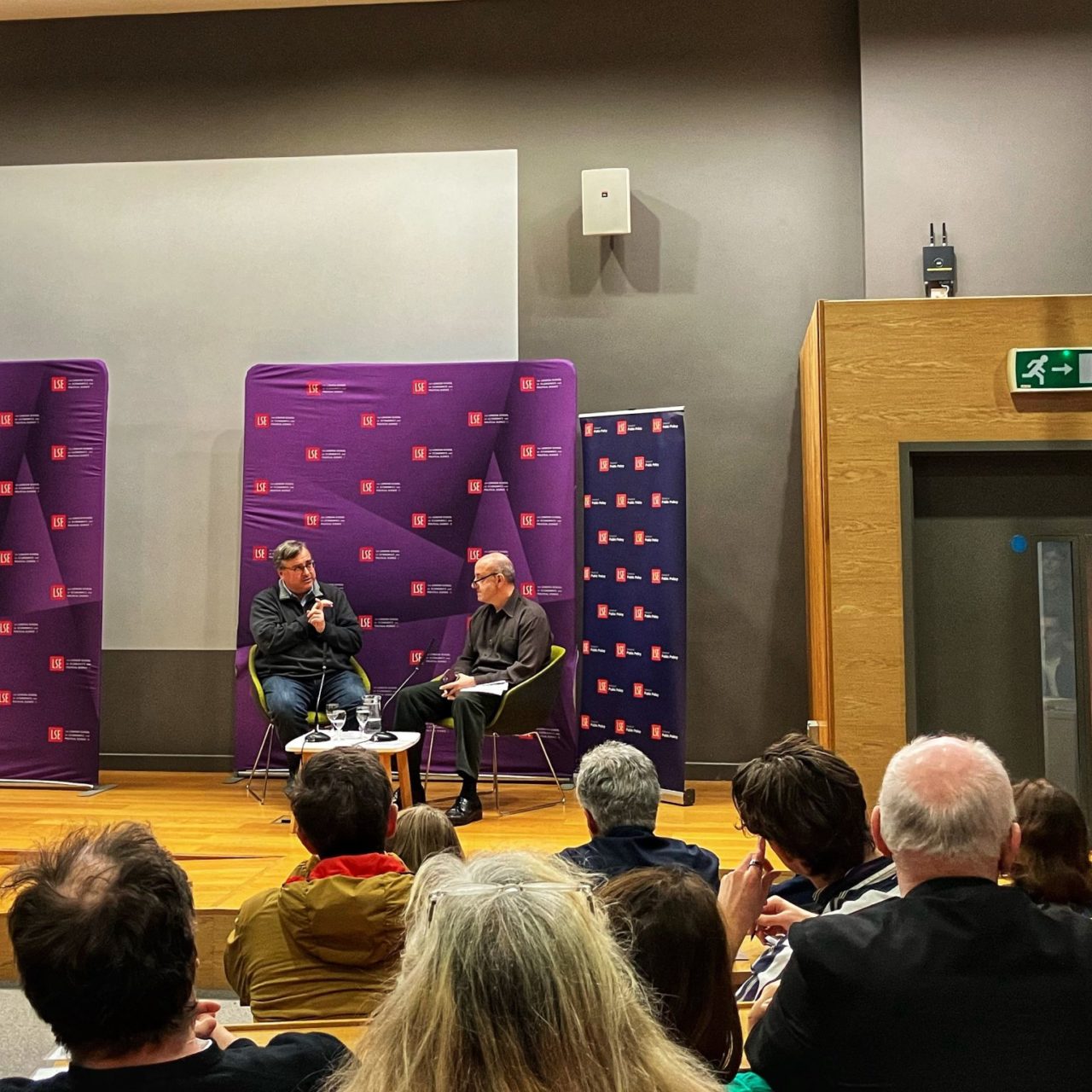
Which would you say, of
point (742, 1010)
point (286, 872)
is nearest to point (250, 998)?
point (742, 1010)

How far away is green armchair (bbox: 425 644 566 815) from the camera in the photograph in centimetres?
534

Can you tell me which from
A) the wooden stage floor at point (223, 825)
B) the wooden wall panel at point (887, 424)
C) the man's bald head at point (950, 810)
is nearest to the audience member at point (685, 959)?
the man's bald head at point (950, 810)

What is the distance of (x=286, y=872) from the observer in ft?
14.1

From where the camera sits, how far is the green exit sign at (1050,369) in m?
4.84

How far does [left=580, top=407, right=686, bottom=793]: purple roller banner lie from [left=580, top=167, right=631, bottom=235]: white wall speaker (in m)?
1.07

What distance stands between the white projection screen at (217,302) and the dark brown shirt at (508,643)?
1.59 meters

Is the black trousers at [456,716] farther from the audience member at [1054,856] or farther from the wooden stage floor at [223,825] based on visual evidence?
the audience member at [1054,856]

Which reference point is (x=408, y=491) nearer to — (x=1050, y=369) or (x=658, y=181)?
(x=658, y=181)

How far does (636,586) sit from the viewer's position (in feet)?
18.8

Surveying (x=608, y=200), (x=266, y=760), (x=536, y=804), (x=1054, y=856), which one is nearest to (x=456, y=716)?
(x=536, y=804)

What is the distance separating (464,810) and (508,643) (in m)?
0.85

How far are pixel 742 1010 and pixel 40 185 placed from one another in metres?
6.55

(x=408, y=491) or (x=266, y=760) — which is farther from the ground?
(x=408, y=491)

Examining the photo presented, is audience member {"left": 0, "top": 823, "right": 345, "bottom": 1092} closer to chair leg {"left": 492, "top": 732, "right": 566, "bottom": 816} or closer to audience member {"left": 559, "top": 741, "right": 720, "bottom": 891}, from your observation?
audience member {"left": 559, "top": 741, "right": 720, "bottom": 891}
